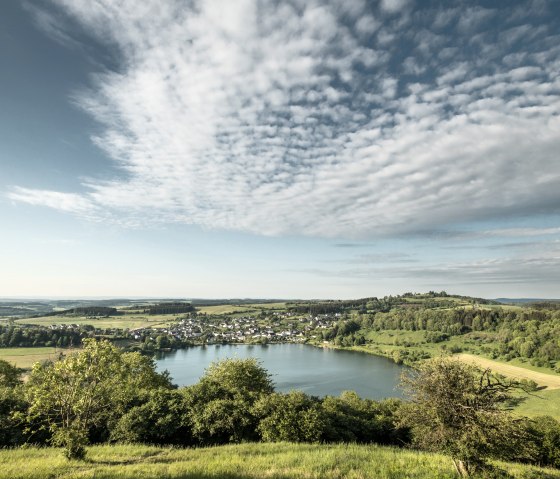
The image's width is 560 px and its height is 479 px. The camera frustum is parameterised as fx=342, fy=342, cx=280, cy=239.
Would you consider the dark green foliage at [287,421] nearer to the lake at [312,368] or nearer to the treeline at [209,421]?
the treeline at [209,421]

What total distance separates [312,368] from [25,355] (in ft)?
357

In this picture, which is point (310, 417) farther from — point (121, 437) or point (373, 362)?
point (373, 362)

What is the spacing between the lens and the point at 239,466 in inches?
548

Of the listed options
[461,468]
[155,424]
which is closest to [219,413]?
[155,424]

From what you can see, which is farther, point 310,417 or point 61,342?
point 61,342

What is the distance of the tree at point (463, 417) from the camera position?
1318cm

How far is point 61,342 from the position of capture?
151m

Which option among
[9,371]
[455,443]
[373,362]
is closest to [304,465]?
[455,443]

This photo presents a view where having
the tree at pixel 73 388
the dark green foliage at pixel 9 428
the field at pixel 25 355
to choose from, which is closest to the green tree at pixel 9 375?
the dark green foliage at pixel 9 428

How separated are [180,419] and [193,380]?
289 ft

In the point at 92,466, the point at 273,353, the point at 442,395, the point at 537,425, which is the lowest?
the point at 273,353

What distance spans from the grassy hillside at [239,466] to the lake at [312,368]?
6482 centimetres

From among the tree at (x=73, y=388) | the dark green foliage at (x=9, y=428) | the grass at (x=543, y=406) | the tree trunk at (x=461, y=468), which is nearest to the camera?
the tree trunk at (x=461, y=468)

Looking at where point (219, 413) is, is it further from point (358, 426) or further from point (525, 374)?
point (525, 374)
